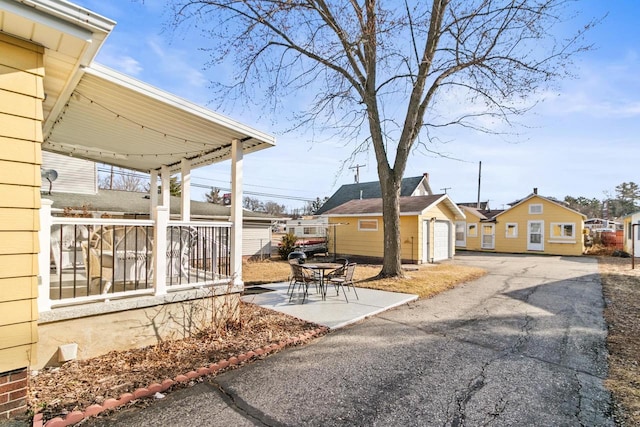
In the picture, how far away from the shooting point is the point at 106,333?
3906 mm

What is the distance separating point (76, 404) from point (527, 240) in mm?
25417

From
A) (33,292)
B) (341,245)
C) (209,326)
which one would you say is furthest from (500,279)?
(33,292)

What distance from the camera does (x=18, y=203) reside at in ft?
8.91

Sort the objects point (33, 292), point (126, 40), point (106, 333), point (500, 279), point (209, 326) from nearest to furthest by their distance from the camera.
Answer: point (33, 292) → point (106, 333) → point (209, 326) → point (126, 40) → point (500, 279)

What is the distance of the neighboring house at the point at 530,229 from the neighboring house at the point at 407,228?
620cm

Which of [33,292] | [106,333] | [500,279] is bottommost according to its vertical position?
[500,279]

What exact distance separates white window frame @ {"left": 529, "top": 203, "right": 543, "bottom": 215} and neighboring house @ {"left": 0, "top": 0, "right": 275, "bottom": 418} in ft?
74.1

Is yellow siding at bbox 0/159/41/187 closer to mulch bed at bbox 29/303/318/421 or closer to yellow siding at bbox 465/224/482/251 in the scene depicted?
mulch bed at bbox 29/303/318/421

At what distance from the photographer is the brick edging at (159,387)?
2.70 metres

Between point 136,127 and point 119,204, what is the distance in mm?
9783

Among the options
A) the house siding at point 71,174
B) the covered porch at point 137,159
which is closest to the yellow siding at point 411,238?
the covered porch at point 137,159

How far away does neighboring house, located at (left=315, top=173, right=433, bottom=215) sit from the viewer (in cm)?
2684

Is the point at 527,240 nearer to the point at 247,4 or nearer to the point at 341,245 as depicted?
the point at 341,245

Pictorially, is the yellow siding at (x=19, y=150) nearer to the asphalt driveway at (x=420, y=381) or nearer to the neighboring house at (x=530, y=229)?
the asphalt driveway at (x=420, y=381)
